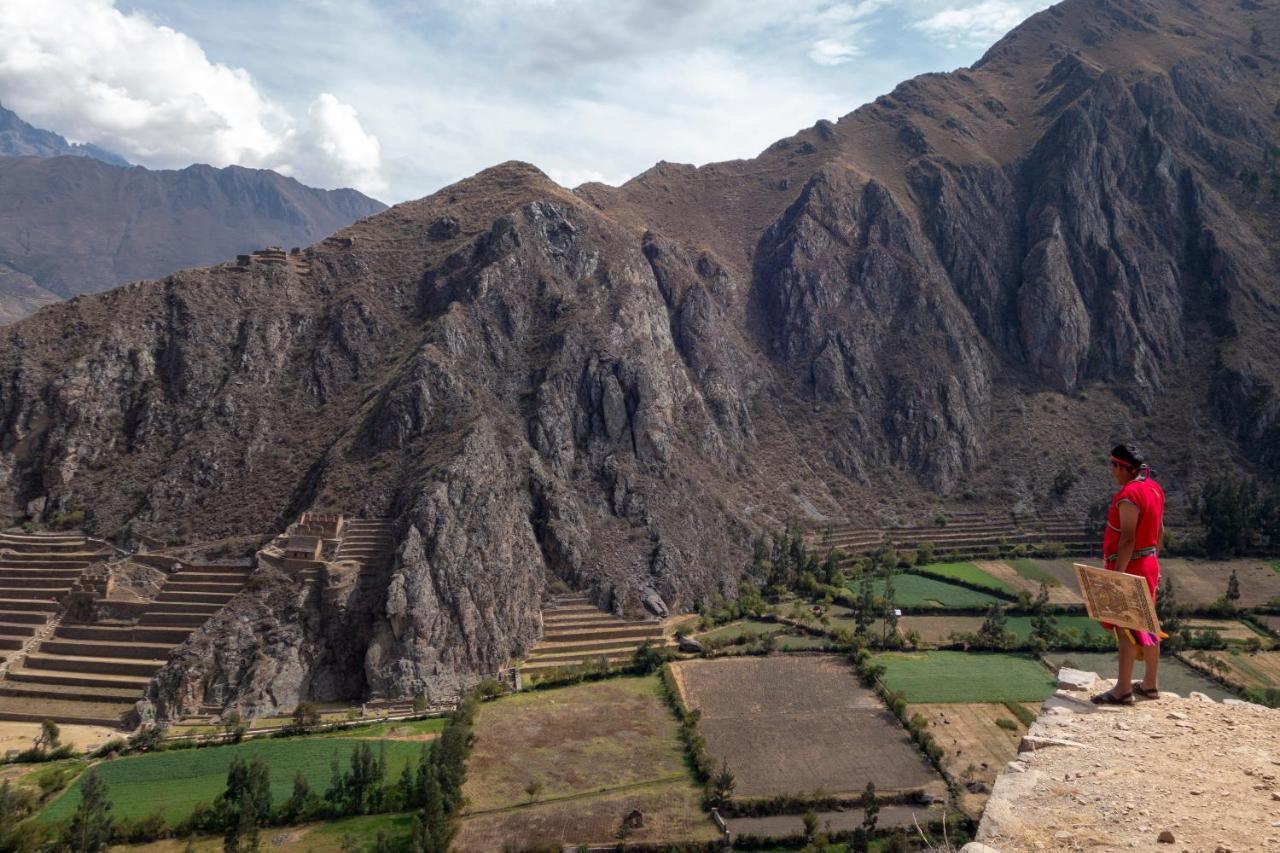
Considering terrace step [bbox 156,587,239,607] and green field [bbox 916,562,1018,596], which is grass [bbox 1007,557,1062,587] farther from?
terrace step [bbox 156,587,239,607]

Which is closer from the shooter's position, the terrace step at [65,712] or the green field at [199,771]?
the green field at [199,771]

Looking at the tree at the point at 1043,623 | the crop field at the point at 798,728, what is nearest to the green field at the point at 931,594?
the tree at the point at 1043,623

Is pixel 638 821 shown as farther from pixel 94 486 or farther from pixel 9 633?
pixel 94 486

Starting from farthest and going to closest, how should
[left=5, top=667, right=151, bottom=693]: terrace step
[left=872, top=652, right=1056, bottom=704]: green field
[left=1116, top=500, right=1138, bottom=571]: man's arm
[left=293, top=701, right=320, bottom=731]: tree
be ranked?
[left=872, top=652, right=1056, bottom=704]: green field < [left=5, top=667, right=151, bottom=693]: terrace step < [left=293, top=701, right=320, bottom=731]: tree < [left=1116, top=500, right=1138, bottom=571]: man's arm

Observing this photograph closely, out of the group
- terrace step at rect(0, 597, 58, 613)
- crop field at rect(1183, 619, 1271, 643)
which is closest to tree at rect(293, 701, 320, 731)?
terrace step at rect(0, 597, 58, 613)

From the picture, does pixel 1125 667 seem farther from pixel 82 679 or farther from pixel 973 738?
pixel 82 679

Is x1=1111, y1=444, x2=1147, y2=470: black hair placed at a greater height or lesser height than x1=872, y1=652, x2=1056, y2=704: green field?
greater

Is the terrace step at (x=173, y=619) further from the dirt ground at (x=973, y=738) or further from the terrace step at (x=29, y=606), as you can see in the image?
the dirt ground at (x=973, y=738)
